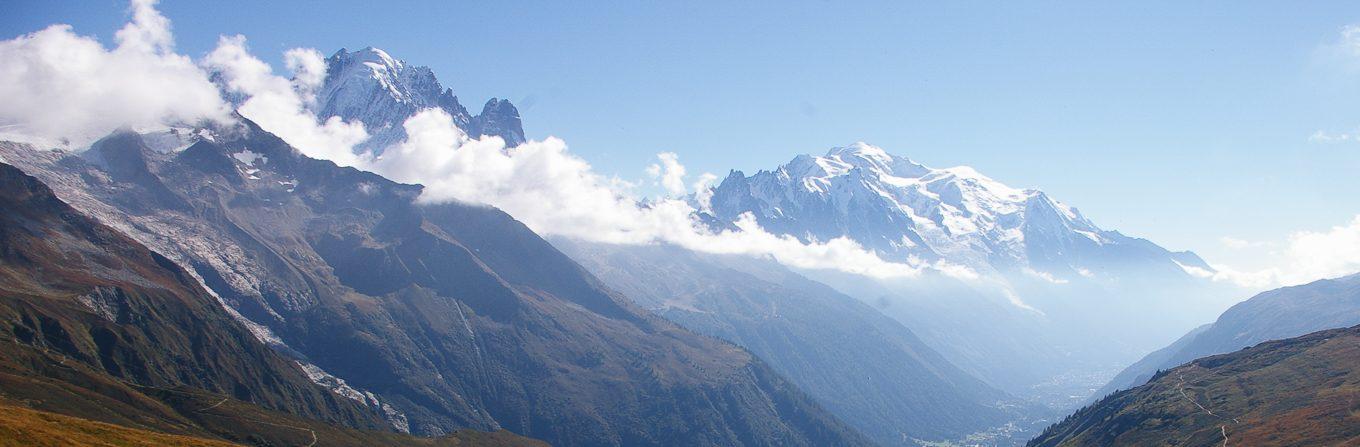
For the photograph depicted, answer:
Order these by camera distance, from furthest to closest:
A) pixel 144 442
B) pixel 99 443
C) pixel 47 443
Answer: pixel 144 442, pixel 99 443, pixel 47 443

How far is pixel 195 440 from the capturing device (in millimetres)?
198500

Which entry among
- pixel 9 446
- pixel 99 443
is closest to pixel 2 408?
pixel 99 443

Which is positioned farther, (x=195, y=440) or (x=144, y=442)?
(x=195, y=440)

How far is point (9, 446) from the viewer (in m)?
140

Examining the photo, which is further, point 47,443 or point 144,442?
point 144,442

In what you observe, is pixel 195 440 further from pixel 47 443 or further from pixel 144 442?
pixel 47 443

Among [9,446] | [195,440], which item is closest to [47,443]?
[9,446]

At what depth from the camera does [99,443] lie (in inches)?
6442

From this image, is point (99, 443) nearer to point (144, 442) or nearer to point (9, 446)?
point (144, 442)

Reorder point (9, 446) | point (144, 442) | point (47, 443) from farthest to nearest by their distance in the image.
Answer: point (144, 442), point (47, 443), point (9, 446)

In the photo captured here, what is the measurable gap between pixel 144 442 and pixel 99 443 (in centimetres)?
1283

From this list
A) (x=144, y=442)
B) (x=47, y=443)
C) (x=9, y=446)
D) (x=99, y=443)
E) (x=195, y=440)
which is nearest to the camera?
(x=9, y=446)

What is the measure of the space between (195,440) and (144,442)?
23.4 meters

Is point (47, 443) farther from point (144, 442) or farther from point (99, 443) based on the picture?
point (144, 442)
